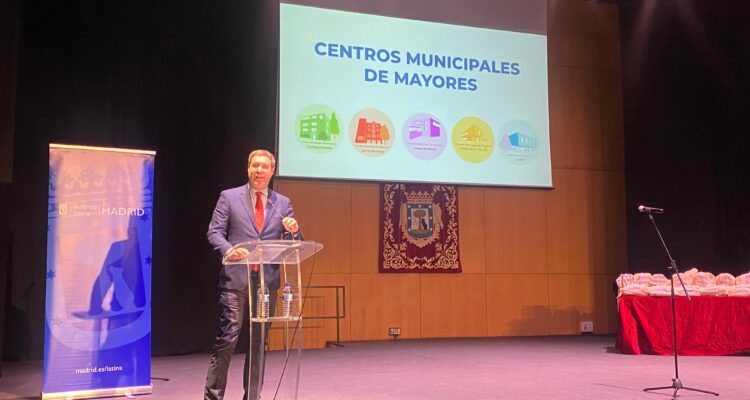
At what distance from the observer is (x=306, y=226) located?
7805mm

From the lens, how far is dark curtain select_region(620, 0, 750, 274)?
26.0ft

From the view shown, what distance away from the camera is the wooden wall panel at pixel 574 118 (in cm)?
898

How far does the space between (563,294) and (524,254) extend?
0.77 meters

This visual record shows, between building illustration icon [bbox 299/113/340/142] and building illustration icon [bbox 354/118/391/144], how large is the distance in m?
0.26

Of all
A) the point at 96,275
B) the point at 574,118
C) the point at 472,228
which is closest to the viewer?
the point at 96,275

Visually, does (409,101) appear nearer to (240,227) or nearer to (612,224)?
(612,224)

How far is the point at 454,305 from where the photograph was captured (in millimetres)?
8312

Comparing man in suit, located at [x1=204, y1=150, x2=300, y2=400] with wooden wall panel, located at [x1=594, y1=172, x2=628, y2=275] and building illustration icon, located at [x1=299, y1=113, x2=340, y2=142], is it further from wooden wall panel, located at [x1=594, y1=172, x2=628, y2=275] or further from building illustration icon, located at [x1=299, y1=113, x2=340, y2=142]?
wooden wall panel, located at [x1=594, y1=172, x2=628, y2=275]

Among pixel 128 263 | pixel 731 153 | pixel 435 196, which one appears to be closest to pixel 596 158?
pixel 731 153

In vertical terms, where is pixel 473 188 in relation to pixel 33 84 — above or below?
below

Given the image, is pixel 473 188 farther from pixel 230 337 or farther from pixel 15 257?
pixel 230 337

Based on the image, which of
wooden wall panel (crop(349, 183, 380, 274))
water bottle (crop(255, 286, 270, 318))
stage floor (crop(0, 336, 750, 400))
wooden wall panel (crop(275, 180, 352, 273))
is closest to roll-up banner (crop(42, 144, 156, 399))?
stage floor (crop(0, 336, 750, 400))

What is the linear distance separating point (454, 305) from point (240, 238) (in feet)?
17.8

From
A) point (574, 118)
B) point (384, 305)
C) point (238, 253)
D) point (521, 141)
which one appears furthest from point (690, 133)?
point (238, 253)
